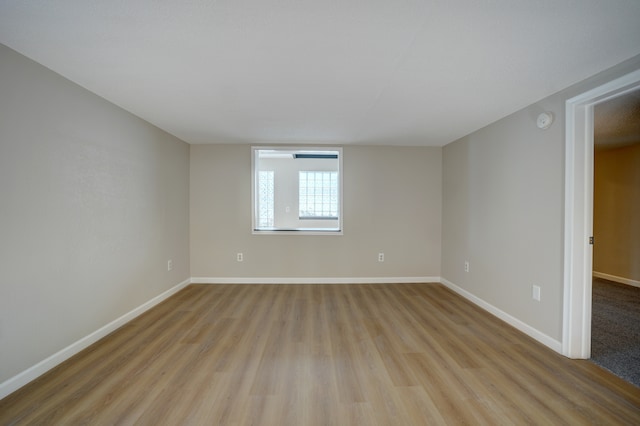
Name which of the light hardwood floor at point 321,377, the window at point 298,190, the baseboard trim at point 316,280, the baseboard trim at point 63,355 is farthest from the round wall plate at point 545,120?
the window at point 298,190

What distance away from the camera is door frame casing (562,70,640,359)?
6.40 feet

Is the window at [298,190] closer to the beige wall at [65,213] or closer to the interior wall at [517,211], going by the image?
the interior wall at [517,211]

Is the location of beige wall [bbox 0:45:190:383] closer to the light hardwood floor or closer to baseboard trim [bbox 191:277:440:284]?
the light hardwood floor

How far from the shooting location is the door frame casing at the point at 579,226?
1952 millimetres

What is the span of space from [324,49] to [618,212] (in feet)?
18.4

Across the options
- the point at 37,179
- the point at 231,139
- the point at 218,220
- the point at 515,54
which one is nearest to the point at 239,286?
the point at 218,220

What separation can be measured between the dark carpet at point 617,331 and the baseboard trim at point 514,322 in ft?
0.78

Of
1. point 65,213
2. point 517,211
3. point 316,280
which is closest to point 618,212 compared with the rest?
point 517,211

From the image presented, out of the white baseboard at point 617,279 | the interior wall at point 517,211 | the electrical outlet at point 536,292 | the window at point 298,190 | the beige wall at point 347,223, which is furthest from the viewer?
the window at point 298,190

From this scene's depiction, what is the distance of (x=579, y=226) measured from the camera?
1.96m

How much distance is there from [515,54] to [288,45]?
4.79 feet

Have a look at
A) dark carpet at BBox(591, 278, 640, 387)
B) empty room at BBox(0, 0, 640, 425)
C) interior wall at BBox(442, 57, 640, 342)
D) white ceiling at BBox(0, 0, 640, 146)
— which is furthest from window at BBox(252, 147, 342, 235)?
dark carpet at BBox(591, 278, 640, 387)

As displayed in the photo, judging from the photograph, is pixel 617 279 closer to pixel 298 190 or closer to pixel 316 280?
pixel 316 280

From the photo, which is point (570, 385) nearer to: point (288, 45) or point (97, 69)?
point (288, 45)
